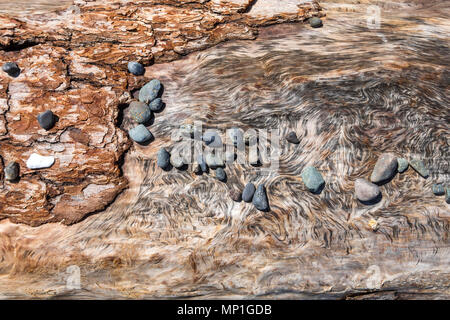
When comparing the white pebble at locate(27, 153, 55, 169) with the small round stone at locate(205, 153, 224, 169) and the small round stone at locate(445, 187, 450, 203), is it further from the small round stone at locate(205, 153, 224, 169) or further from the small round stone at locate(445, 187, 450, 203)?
the small round stone at locate(445, 187, 450, 203)

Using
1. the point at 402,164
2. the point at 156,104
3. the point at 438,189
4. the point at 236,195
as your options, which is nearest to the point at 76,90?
the point at 156,104

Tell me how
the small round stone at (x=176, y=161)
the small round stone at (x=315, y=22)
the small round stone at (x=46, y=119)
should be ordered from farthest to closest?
the small round stone at (x=315, y=22) → the small round stone at (x=176, y=161) → the small round stone at (x=46, y=119)

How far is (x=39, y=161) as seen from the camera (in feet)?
6.14

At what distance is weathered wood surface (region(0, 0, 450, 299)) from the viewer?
1.93m

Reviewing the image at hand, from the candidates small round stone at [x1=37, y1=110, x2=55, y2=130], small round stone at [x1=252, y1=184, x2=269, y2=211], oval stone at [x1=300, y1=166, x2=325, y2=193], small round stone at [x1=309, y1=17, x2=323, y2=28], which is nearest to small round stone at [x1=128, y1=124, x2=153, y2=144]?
small round stone at [x1=37, y1=110, x2=55, y2=130]

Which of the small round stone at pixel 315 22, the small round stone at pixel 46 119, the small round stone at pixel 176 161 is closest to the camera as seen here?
the small round stone at pixel 46 119

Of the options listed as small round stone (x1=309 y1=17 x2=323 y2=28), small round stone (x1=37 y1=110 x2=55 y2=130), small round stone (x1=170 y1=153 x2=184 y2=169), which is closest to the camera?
small round stone (x1=37 y1=110 x2=55 y2=130)

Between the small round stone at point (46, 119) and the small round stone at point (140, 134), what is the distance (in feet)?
1.47

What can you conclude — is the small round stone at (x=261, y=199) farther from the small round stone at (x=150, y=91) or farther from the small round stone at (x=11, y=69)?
the small round stone at (x=11, y=69)

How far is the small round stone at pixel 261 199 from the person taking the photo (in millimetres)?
1917

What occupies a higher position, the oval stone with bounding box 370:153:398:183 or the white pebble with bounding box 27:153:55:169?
the white pebble with bounding box 27:153:55:169

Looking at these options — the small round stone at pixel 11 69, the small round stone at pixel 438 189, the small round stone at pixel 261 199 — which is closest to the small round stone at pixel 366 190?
the small round stone at pixel 438 189

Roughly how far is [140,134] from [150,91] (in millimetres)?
276

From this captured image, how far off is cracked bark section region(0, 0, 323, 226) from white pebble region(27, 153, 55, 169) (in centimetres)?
3
